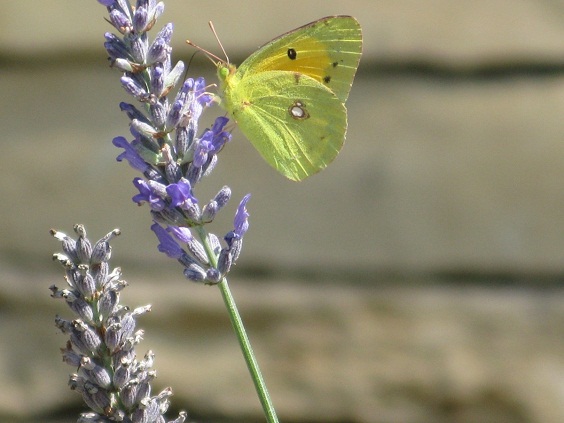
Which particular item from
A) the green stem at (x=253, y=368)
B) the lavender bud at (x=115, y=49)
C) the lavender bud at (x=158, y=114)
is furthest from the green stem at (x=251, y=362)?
the lavender bud at (x=115, y=49)

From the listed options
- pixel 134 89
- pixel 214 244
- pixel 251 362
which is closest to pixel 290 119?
pixel 214 244

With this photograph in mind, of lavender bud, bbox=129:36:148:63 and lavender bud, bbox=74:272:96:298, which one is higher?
lavender bud, bbox=129:36:148:63

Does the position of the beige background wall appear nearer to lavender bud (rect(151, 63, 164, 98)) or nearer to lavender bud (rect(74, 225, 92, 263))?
lavender bud (rect(151, 63, 164, 98))

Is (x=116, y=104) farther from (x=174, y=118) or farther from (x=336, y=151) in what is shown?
(x=174, y=118)

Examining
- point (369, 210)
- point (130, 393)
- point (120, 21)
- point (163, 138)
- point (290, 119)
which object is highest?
point (369, 210)

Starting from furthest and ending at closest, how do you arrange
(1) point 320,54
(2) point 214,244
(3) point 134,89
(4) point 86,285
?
(1) point 320,54 → (2) point 214,244 → (3) point 134,89 → (4) point 86,285

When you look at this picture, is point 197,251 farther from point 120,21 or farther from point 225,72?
point 225,72

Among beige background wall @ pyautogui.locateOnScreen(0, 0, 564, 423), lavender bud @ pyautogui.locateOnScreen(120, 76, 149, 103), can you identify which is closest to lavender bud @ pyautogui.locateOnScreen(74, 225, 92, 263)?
lavender bud @ pyautogui.locateOnScreen(120, 76, 149, 103)
